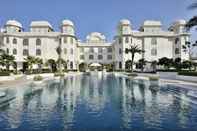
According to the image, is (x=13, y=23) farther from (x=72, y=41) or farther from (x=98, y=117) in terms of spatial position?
(x=98, y=117)

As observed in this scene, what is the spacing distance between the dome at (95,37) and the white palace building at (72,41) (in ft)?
35.7

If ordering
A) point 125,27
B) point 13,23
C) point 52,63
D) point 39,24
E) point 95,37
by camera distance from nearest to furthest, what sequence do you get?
1. point 52,63
2. point 13,23
3. point 125,27
4. point 39,24
5. point 95,37

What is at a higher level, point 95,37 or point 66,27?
point 66,27

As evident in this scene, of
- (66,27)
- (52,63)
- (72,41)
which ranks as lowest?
(52,63)

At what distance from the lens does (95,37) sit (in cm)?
7681

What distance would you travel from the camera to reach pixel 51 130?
7508 millimetres

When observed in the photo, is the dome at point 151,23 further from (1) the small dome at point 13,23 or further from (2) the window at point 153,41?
(1) the small dome at point 13,23

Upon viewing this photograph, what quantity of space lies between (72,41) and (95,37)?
594 inches

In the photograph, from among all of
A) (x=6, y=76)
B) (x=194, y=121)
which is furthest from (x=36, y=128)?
(x=6, y=76)

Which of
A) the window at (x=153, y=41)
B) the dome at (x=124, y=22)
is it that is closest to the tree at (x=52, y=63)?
the dome at (x=124, y=22)

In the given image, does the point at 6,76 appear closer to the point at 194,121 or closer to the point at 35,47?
the point at 194,121

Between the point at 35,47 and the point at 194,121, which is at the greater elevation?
the point at 35,47

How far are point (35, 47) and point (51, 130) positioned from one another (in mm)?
56128

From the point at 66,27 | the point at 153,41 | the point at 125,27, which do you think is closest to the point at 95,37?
the point at 66,27
